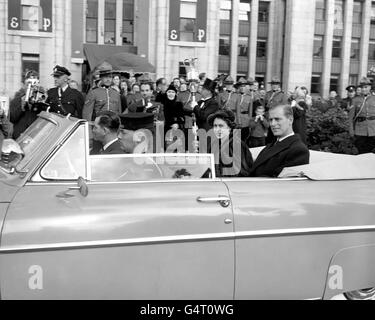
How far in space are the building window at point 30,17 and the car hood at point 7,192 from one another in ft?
63.7

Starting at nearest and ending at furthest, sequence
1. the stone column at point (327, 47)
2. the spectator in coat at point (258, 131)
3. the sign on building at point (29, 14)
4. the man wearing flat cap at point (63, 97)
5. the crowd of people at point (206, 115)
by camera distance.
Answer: the crowd of people at point (206, 115), the man wearing flat cap at point (63, 97), the spectator in coat at point (258, 131), the sign on building at point (29, 14), the stone column at point (327, 47)

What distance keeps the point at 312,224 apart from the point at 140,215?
1026mm

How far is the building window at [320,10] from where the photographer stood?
35.0 metres

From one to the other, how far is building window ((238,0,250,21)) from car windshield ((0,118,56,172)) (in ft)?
113

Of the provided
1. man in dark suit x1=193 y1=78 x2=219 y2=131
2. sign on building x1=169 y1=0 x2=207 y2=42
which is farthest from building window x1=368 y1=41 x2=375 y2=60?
man in dark suit x1=193 y1=78 x2=219 y2=131

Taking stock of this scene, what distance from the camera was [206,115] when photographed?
8664 millimetres

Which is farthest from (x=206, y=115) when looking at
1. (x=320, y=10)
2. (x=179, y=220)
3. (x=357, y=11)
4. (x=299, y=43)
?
(x=357, y=11)

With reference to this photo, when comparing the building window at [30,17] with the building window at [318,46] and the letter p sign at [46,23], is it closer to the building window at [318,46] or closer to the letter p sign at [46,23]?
the letter p sign at [46,23]

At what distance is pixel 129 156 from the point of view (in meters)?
3.11

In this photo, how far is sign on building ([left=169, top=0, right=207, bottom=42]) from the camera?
2273cm

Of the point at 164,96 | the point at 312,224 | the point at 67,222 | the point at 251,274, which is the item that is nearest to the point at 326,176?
the point at 312,224

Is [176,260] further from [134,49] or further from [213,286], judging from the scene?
[134,49]

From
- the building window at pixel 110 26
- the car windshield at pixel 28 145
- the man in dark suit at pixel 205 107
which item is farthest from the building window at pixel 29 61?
the car windshield at pixel 28 145

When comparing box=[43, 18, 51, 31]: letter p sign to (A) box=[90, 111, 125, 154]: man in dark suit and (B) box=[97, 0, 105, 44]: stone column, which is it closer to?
(B) box=[97, 0, 105, 44]: stone column
